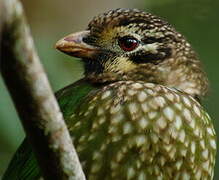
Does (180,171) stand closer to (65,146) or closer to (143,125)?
(143,125)

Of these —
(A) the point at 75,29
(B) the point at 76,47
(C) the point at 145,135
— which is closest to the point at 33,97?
(C) the point at 145,135

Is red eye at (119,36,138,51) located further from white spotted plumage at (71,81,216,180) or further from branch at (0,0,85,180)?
branch at (0,0,85,180)

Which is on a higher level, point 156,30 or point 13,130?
point 156,30

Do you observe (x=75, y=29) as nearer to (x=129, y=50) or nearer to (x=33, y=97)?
(x=129, y=50)

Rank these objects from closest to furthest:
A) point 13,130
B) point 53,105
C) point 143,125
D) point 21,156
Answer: point 53,105 < point 143,125 < point 21,156 < point 13,130

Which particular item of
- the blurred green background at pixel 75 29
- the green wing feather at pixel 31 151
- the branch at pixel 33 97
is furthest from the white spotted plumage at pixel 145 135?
the branch at pixel 33 97

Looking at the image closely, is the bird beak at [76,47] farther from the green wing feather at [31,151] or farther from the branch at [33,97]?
the branch at [33,97]

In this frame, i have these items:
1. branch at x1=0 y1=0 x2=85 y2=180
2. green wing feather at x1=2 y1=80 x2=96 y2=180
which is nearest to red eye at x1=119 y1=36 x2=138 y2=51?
green wing feather at x1=2 y1=80 x2=96 y2=180

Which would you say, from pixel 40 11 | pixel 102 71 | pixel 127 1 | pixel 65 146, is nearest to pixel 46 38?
pixel 40 11
